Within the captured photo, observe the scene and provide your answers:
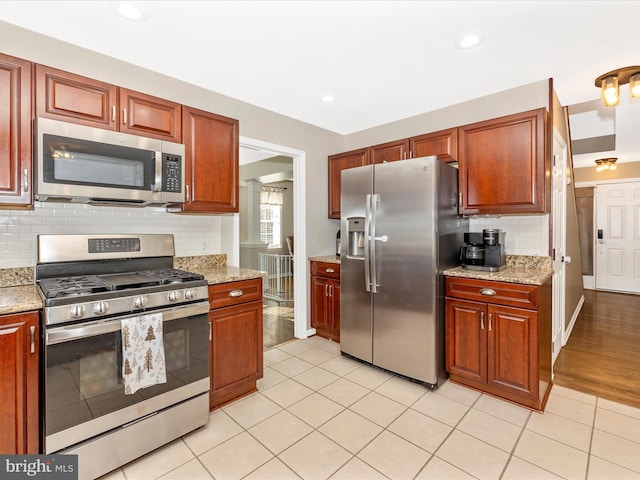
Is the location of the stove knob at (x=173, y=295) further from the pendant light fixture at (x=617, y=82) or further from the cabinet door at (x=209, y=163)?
the pendant light fixture at (x=617, y=82)

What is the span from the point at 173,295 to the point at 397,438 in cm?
162

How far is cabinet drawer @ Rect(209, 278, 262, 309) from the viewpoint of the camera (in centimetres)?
228

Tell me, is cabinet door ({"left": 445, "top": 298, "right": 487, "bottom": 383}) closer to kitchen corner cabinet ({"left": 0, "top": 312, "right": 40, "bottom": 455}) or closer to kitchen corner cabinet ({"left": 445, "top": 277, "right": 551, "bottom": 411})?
kitchen corner cabinet ({"left": 445, "top": 277, "right": 551, "bottom": 411})

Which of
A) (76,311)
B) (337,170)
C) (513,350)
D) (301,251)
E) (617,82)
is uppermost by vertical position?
(617,82)

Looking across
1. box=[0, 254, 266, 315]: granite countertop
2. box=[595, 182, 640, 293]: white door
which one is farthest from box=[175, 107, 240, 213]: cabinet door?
box=[595, 182, 640, 293]: white door

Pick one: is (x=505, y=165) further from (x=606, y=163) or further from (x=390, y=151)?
(x=606, y=163)

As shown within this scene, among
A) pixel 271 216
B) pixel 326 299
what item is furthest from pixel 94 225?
pixel 271 216

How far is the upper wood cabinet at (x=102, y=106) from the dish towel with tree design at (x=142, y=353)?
1.26m

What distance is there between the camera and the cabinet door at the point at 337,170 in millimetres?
3846

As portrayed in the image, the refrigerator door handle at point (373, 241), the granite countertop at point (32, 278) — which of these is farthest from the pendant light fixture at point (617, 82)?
the granite countertop at point (32, 278)

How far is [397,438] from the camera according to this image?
2.03m

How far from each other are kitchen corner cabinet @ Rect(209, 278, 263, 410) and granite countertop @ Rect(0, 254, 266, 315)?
10cm

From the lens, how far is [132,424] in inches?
71.2

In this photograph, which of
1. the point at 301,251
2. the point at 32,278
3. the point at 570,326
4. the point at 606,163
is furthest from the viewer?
the point at 606,163
